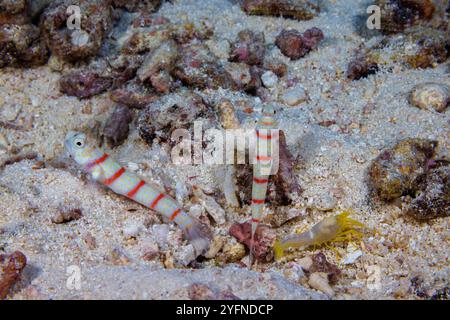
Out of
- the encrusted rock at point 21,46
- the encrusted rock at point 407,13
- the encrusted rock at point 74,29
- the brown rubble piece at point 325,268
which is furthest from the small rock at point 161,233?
the encrusted rock at point 407,13

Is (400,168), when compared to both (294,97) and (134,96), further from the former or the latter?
(134,96)

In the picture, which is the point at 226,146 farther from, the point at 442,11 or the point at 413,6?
the point at 442,11

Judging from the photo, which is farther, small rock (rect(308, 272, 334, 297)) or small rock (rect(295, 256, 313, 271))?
small rock (rect(295, 256, 313, 271))

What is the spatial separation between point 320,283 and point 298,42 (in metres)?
3.66

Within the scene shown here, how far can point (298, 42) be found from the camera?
574 cm

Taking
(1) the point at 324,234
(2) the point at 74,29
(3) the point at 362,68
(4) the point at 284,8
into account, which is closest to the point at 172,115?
(2) the point at 74,29

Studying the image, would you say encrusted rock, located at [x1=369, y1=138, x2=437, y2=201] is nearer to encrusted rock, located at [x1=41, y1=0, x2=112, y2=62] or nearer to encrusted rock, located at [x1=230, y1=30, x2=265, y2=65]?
encrusted rock, located at [x1=230, y1=30, x2=265, y2=65]

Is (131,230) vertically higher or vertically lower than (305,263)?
higher

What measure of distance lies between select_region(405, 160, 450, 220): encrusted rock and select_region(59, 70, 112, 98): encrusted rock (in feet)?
13.2

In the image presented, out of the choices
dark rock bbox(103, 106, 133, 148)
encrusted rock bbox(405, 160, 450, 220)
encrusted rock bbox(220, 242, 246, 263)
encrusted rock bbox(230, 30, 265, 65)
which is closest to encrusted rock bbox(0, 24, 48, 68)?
dark rock bbox(103, 106, 133, 148)

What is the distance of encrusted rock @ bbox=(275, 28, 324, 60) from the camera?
5.74 meters

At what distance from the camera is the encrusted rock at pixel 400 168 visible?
3.77m

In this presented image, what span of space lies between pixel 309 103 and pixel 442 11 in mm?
2521

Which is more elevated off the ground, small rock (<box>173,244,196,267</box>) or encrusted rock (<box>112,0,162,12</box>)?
encrusted rock (<box>112,0,162,12</box>)
